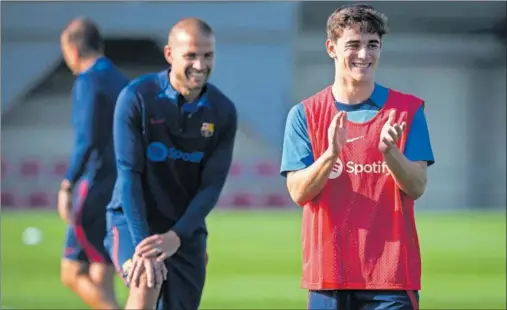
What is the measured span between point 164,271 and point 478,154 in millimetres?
22340

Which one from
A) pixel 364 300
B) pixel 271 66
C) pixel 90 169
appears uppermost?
pixel 271 66

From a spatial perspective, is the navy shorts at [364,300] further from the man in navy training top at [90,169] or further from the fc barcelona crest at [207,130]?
the man in navy training top at [90,169]

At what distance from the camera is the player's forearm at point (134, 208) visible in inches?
215

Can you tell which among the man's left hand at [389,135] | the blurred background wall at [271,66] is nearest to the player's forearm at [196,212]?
the man's left hand at [389,135]

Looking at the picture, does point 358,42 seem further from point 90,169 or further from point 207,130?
point 90,169

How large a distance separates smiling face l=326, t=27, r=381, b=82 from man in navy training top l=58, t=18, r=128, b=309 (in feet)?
10.4

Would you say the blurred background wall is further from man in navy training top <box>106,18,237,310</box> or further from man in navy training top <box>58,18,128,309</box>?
man in navy training top <box>106,18,237,310</box>

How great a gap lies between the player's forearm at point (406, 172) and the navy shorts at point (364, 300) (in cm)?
39

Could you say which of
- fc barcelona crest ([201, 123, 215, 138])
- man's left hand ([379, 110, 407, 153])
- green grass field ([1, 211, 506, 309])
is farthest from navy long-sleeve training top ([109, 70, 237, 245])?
green grass field ([1, 211, 506, 309])

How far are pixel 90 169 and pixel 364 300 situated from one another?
11.3 ft

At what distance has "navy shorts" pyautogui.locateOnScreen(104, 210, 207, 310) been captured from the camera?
5652 millimetres

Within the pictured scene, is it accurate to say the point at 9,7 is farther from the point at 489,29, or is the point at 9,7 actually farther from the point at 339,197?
the point at 339,197

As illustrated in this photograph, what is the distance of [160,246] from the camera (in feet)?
17.9

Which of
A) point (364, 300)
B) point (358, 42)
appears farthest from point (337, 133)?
point (364, 300)
